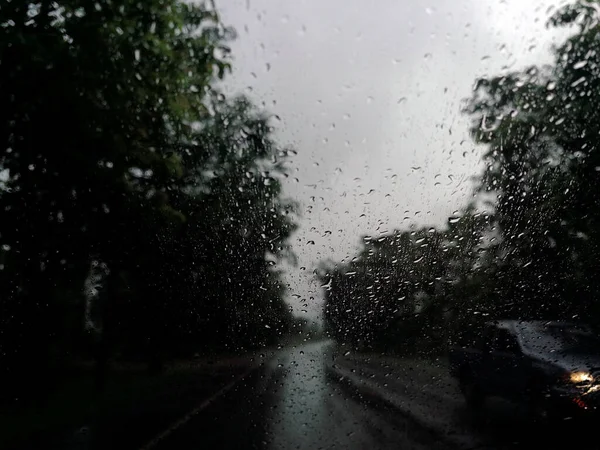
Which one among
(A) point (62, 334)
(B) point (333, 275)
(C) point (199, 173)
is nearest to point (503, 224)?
(B) point (333, 275)

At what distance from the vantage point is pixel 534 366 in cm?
612

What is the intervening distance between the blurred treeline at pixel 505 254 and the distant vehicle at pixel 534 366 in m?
0.28

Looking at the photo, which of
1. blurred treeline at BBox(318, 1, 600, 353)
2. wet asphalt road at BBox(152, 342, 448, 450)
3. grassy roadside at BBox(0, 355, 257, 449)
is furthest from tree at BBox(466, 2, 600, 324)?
grassy roadside at BBox(0, 355, 257, 449)

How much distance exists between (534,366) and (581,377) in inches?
19.8

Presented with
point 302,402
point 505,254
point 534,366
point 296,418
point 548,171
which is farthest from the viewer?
point 505,254

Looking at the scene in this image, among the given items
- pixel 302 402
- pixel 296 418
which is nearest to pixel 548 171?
pixel 302 402

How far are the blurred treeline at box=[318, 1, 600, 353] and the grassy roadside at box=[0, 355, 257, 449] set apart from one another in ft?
6.12

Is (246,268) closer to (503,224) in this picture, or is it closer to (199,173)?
(199,173)

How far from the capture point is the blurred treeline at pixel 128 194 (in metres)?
5.34

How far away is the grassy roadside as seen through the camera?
5.79 metres

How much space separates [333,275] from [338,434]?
8.29 ft

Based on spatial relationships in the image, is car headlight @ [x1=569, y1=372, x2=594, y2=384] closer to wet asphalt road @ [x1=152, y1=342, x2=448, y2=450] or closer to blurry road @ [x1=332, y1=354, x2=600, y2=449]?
blurry road @ [x1=332, y1=354, x2=600, y2=449]

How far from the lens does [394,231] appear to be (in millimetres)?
6957

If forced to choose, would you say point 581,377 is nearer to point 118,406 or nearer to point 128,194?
point 118,406
